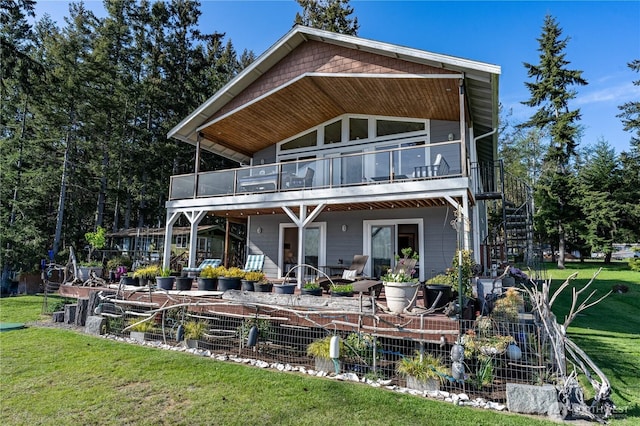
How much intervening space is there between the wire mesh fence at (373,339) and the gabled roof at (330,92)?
5228 mm

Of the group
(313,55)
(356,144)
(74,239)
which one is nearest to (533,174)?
(356,144)

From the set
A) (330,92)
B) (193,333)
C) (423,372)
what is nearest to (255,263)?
(193,333)

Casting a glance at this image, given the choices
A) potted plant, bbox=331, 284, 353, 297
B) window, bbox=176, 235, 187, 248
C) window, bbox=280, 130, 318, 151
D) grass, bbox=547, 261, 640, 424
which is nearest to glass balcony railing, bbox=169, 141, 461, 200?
window, bbox=280, 130, 318, 151

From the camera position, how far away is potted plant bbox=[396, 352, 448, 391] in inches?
183

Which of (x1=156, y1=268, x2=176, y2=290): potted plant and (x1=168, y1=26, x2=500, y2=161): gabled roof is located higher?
(x1=168, y1=26, x2=500, y2=161): gabled roof

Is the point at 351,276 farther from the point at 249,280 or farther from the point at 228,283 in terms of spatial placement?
the point at 228,283

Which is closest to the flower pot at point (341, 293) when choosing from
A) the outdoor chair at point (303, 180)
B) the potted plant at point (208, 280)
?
the potted plant at point (208, 280)

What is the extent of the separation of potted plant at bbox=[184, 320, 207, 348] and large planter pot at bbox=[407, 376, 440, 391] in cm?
392

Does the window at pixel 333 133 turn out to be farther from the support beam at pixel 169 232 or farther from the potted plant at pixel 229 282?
the potted plant at pixel 229 282

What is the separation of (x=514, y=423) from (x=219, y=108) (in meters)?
10.8

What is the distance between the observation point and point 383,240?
10328 mm

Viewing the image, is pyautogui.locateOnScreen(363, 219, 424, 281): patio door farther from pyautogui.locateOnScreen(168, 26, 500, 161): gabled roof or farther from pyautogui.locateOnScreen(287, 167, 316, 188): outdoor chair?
pyautogui.locateOnScreen(168, 26, 500, 161): gabled roof

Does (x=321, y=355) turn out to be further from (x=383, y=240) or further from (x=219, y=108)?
(x=219, y=108)

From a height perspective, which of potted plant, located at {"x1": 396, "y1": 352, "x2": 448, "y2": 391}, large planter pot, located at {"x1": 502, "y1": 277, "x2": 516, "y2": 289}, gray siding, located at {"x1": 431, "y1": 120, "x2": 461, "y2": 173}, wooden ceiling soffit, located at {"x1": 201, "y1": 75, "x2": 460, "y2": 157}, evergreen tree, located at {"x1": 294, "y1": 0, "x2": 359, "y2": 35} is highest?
evergreen tree, located at {"x1": 294, "y1": 0, "x2": 359, "y2": 35}
